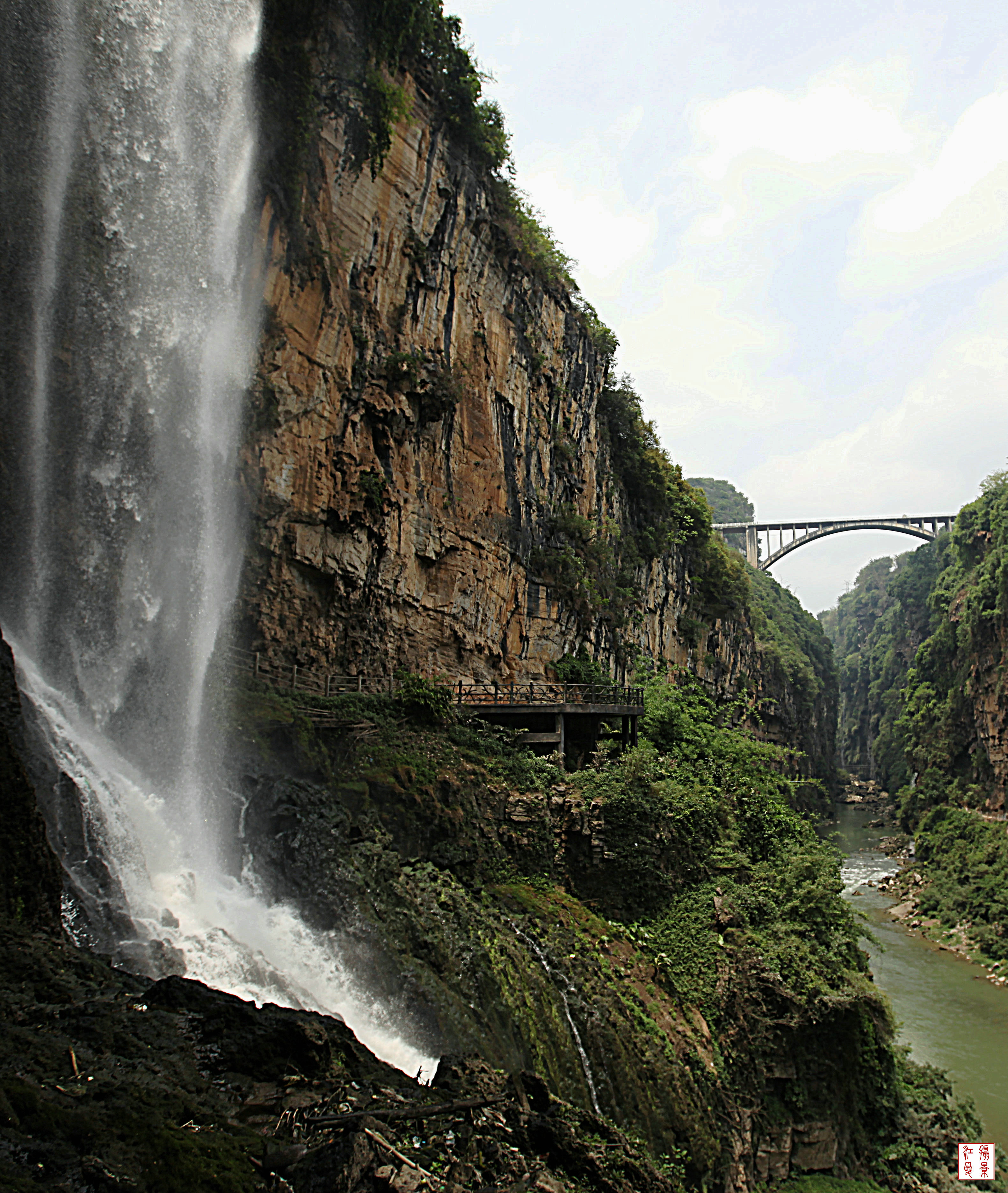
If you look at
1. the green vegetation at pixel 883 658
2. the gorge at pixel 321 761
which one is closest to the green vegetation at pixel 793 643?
the green vegetation at pixel 883 658

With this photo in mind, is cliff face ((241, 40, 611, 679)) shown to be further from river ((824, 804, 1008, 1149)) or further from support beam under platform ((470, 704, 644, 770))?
river ((824, 804, 1008, 1149))

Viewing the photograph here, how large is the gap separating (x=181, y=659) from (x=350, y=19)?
14.9m

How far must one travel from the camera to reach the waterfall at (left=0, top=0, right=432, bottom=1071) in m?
9.55

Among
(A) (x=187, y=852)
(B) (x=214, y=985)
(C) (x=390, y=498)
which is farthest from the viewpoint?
(C) (x=390, y=498)

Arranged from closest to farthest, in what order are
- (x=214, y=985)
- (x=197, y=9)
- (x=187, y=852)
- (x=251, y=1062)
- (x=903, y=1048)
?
(x=251, y=1062) < (x=214, y=985) < (x=187, y=852) < (x=903, y=1048) < (x=197, y=9)

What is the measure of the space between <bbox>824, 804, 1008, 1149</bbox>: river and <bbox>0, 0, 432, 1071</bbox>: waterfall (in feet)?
38.3

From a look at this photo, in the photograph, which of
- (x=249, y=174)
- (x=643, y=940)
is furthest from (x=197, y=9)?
(x=643, y=940)

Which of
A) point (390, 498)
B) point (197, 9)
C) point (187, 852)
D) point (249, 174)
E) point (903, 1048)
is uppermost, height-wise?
point (197, 9)

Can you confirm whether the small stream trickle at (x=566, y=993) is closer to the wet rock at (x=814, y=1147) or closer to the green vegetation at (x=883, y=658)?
the wet rock at (x=814, y=1147)

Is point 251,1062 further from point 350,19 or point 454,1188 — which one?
point 350,19

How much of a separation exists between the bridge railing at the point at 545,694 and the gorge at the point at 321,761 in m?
1.28

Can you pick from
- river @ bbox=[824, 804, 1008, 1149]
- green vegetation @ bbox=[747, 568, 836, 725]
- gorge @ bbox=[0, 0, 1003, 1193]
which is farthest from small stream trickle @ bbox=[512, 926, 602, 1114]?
green vegetation @ bbox=[747, 568, 836, 725]

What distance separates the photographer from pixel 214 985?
300 inches

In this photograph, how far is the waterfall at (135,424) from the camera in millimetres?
9555
